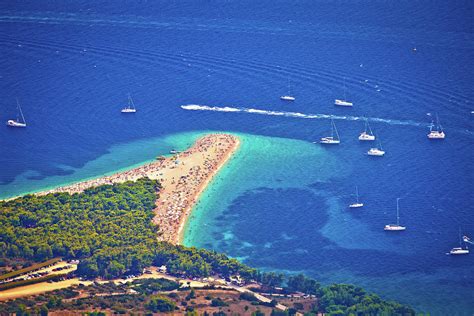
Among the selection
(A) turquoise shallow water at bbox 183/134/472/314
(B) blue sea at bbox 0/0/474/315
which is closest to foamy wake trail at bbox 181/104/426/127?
(B) blue sea at bbox 0/0/474/315

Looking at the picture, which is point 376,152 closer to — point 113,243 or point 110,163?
point 110,163

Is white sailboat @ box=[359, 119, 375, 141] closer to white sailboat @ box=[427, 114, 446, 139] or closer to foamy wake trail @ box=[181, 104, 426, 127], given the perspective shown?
foamy wake trail @ box=[181, 104, 426, 127]

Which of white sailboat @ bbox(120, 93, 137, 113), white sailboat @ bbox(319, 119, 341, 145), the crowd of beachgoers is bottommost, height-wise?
the crowd of beachgoers

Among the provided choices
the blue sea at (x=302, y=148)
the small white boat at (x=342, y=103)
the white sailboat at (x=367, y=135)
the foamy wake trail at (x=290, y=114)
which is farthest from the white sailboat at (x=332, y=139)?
the small white boat at (x=342, y=103)

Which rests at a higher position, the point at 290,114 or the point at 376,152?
the point at 290,114

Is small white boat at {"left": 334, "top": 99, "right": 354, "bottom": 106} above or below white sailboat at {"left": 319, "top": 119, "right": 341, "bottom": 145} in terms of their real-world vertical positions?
above

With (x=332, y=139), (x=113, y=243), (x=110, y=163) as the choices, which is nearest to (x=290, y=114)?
(x=332, y=139)

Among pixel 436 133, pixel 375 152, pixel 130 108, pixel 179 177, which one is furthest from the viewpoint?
pixel 130 108
